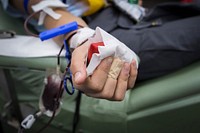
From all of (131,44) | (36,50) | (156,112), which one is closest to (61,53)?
(36,50)

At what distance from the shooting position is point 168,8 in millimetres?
860

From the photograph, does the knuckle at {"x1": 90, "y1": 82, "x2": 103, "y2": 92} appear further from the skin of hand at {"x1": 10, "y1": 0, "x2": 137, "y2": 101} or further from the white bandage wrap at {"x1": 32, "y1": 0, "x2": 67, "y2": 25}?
the white bandage wrap at {"x1": 32, "y1": 0, "x2": 67, "y2": 25}

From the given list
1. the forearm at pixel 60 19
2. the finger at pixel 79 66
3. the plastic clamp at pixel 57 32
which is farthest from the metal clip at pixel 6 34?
the finger at pixel 79 66

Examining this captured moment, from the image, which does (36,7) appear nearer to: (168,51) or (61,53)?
(61,53)

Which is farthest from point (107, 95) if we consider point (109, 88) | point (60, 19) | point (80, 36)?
point (60, 19)

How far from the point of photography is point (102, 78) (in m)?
0.49

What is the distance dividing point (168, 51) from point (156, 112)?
156 millimetres

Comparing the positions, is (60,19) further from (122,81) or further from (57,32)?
(122,81)

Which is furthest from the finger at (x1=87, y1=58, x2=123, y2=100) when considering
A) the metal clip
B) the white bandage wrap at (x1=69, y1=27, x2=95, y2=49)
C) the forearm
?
the metal clip

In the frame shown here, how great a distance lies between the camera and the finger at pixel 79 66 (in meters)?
0.46

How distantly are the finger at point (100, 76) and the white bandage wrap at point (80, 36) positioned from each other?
6.0 inches

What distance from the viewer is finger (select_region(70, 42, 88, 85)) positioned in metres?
0.46

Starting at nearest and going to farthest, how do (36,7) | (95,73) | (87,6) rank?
(95,73)
(36,7)
(87,6)

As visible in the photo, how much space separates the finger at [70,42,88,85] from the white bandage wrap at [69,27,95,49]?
0.25 feet
